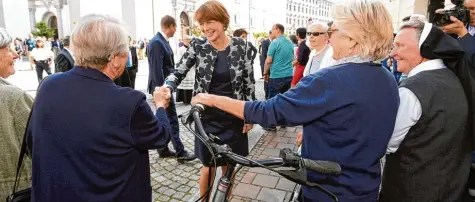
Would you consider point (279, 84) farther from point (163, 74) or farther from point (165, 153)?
point (165, 153)

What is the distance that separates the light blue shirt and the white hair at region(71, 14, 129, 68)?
5048 mm

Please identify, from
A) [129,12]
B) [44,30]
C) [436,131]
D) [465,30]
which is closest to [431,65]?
[436,131]

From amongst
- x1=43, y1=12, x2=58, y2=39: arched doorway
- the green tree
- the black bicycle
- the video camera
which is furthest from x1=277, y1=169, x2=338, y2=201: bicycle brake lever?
x1=43, y1=12, x2=58, y2=39: arched doorway

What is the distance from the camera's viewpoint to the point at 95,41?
150cm

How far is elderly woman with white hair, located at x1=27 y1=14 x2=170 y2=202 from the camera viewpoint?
1.45m

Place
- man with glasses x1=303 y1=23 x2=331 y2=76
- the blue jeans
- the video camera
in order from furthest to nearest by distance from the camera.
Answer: the blue jeans < man with glasses x1=303 y1=23 x2=331 y2=76 < the video camera

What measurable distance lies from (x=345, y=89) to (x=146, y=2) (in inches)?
1212

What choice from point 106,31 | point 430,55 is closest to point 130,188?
point 106,31

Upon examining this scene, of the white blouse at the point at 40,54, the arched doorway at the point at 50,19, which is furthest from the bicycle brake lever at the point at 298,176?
the arched doorway at the point at 50,19

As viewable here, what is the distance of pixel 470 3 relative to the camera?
8.68 ft

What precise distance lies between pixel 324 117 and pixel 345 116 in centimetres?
9

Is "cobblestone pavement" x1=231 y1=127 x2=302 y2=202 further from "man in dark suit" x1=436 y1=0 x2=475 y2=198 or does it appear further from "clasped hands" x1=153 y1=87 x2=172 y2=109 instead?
"man in dark suit" x1=436 y1=0 x2=475 y2=198

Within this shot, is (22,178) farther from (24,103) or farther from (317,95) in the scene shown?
(317,95)

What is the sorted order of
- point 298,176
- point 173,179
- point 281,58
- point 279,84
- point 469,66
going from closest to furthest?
point 298,176 < point 469,66 < point 173,179 < point 281,58 < point 279,84
